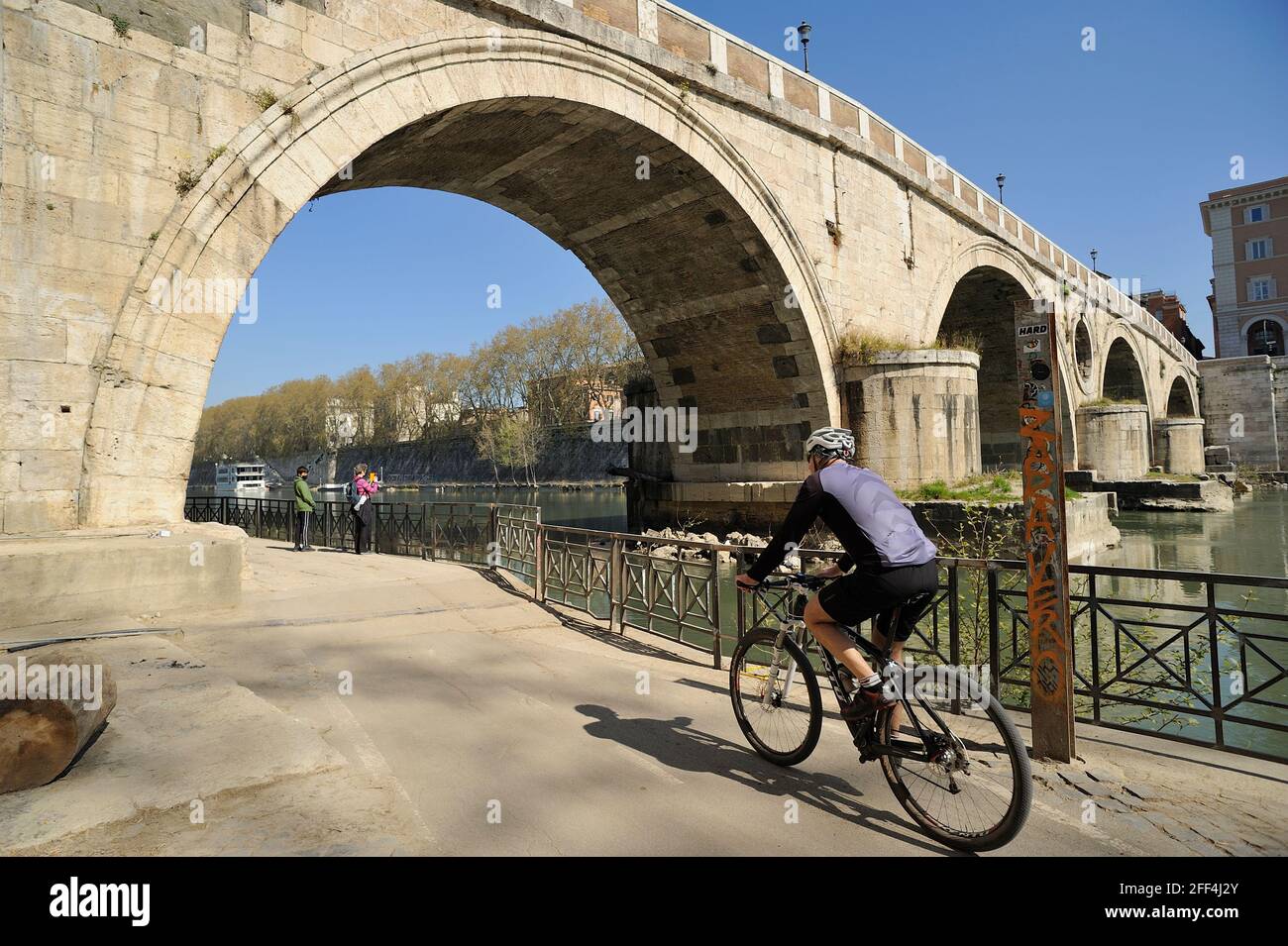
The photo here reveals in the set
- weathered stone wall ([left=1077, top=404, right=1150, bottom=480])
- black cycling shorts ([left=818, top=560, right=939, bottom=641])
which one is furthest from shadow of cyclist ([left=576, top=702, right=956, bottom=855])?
weathered stone wall ([left=1077, top=404, right=1150, bottom=480])

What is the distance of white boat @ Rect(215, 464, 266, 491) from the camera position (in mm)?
71438

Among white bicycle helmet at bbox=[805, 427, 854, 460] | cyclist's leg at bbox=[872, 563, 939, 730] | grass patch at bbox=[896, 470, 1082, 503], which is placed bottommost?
cyclist's leg at bbox=[872, 563, 939, 730]

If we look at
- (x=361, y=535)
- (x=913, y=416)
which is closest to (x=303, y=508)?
(x=361, y=535)

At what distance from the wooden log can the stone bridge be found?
3728 millimetres

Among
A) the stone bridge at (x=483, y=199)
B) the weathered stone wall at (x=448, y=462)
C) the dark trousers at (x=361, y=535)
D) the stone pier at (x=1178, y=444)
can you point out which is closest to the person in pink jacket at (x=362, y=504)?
the dark trousers at (x=361, y=535)

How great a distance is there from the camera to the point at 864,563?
273 cm

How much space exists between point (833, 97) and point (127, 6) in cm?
1180

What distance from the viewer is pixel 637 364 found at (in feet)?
156

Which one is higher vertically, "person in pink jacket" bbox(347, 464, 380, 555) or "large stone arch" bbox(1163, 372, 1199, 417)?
"large stone arch" bbox(1163, 372, 1199, 417)

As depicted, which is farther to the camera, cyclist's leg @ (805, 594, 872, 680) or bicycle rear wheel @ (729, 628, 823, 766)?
bicycle rear wheel @ (729, 628, 823, 766)

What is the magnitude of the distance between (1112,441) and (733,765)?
89.3ft

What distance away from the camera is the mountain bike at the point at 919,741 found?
246 centimetres

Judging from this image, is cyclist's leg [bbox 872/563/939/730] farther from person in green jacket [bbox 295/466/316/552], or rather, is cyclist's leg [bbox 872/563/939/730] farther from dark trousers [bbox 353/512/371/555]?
person in green jacket [bbox 295/466/316/552]
